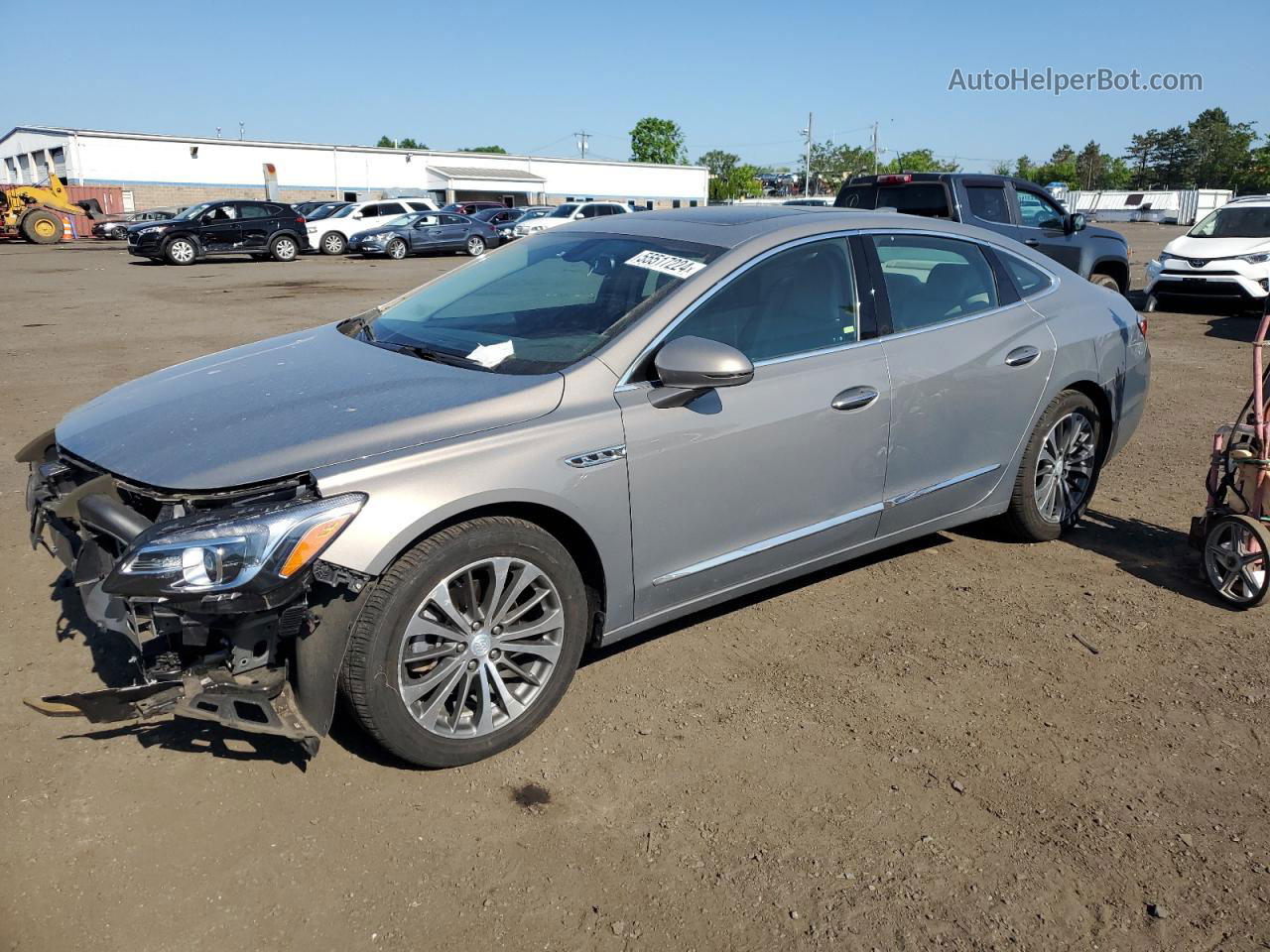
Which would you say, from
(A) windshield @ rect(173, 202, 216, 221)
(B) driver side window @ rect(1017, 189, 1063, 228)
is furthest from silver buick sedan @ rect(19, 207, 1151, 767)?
(A) windshield @ rect(173, 202, 216, 221)

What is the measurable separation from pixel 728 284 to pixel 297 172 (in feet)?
211

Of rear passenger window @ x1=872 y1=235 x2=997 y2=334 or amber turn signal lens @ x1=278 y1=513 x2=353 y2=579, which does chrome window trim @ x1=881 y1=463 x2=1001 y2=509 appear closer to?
rear passenger window @ x1=872 y1=235 x2=997 y2=334

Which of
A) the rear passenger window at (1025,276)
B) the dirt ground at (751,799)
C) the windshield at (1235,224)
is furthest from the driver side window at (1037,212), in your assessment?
the dirt ground at (751,799)

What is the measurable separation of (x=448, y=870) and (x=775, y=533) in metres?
1.73

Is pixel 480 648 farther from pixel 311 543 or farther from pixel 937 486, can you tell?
pixel 937 486

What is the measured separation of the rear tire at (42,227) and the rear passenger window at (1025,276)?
3897 cm

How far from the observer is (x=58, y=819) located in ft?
9.23

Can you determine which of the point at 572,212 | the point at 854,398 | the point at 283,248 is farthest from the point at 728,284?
the point at 572,212

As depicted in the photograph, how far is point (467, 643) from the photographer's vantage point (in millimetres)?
2992

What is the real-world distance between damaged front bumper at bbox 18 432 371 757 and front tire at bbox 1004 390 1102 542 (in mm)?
3379

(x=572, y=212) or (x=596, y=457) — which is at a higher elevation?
(x=572, y=212)

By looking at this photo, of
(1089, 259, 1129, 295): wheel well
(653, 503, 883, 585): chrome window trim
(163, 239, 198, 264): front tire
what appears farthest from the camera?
(163, 239, 198, 264): front tire

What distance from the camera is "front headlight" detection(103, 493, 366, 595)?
102 inches

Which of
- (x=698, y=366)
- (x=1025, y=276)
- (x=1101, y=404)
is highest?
(x=1025, y=276)
